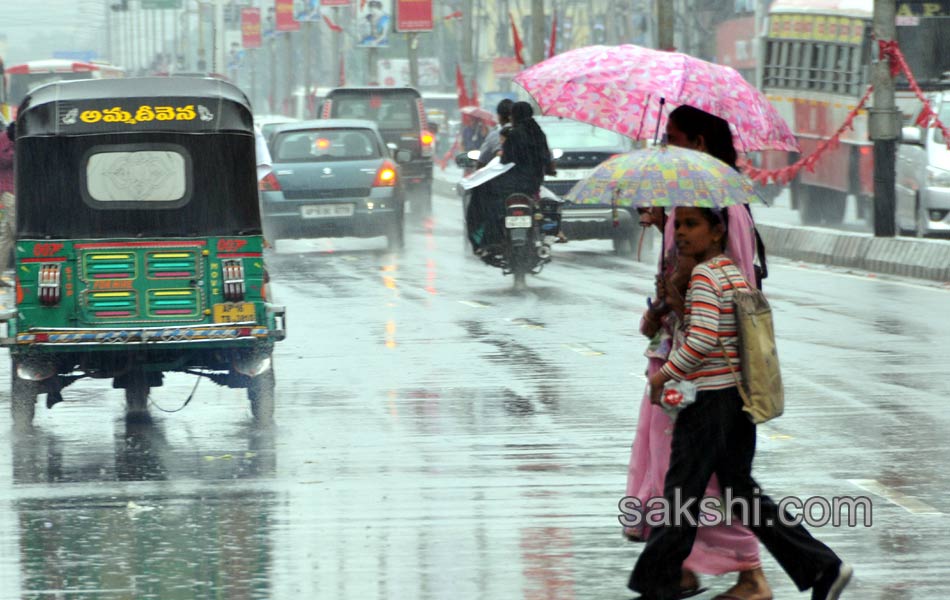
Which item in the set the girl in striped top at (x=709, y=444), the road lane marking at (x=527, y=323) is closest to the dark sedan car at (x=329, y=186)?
the road lane marking at (x=527, y=323)

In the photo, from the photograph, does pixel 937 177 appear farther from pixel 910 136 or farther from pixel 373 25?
pixel 373 25

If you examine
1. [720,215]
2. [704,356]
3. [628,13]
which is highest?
[720,215]

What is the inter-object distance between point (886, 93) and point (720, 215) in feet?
54.0

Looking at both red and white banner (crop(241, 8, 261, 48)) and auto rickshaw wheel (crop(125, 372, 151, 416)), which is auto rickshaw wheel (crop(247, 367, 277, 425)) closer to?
auto rickshaw wheel (crop(125, 372, 151, 416))

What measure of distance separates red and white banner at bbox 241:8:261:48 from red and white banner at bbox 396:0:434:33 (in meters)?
34.7

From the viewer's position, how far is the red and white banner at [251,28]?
9469cm

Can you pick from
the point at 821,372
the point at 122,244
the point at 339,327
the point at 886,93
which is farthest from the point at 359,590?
the point at 886,93

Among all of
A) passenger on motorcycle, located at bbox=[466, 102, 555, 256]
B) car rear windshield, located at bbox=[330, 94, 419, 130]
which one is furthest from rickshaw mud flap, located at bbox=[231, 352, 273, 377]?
car rear windshield, located at bbox=[330, 94, 419, 130]

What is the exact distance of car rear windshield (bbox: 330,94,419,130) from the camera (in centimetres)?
3831

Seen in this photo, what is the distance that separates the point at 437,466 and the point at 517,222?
1005cm

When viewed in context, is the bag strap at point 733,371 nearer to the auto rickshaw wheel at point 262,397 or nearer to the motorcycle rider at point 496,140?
the auto rickshaw wheel at point 262,397

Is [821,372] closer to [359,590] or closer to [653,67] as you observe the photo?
[653,67]

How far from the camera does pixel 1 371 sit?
13836 mm

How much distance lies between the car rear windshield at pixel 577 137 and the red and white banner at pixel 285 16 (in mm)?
55350
